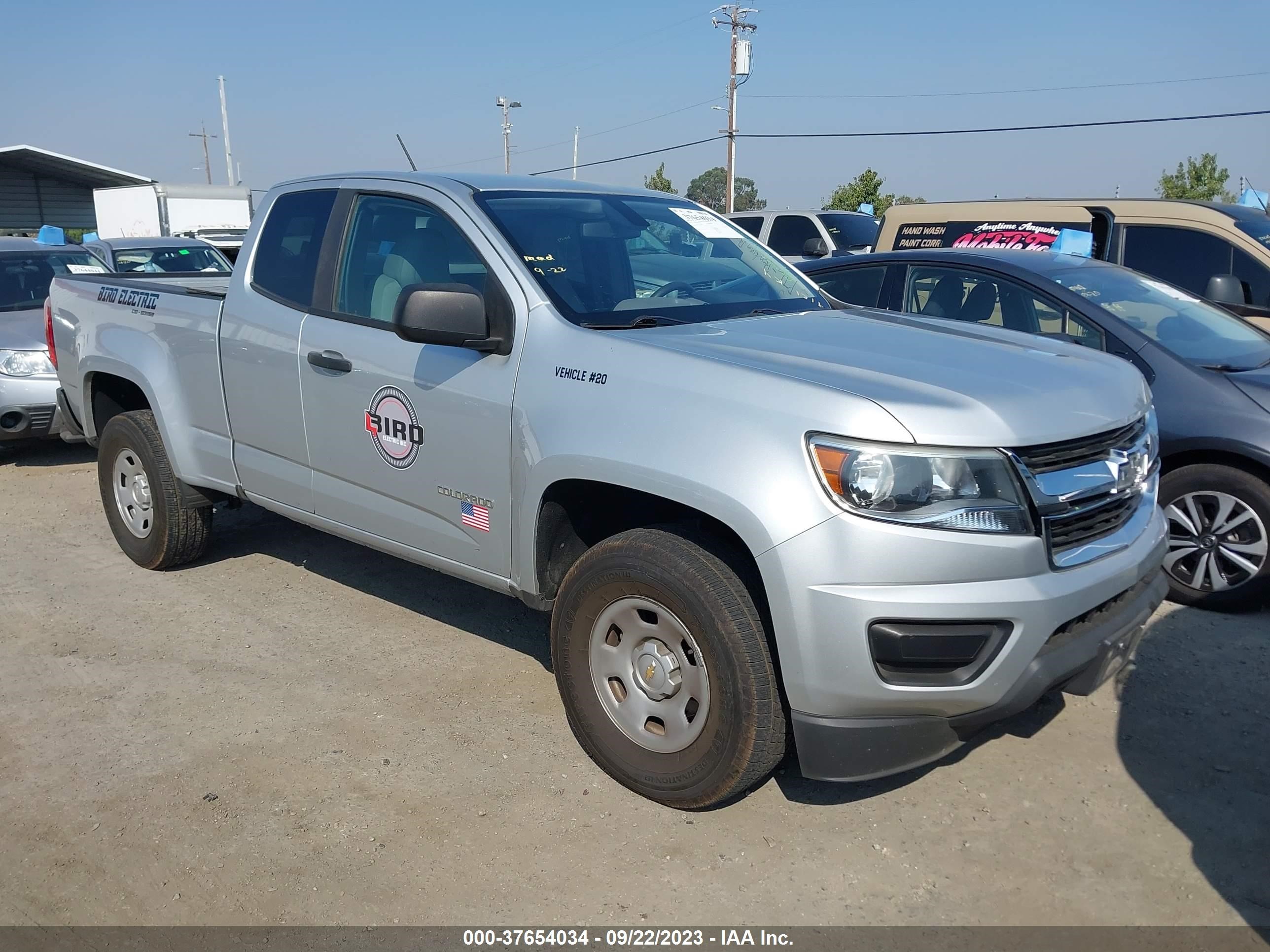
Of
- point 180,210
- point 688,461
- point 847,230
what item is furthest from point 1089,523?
point 180,210

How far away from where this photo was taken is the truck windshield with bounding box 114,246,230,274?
1191cm

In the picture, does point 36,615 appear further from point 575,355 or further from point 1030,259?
point 1030,259

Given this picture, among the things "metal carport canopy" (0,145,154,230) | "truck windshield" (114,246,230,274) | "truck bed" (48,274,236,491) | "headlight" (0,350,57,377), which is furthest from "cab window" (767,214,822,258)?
"metal carport canopy" (0,145,154,230)

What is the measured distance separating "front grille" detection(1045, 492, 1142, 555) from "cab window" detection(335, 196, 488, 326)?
211cm

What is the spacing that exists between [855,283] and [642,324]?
9.70ft

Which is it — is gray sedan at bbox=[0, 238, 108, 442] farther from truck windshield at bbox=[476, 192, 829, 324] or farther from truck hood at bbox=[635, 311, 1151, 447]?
truck hood at bbox=[635, 311, 1151, 447]

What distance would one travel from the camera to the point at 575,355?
3402 millimetres

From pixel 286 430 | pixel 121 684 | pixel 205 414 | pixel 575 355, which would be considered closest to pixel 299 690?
pixel 121 684

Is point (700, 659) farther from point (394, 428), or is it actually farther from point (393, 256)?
point (393, 256)

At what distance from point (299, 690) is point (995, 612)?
2.76m

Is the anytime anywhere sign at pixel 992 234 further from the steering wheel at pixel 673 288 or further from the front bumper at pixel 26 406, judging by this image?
the front bumper at pixel 26 406

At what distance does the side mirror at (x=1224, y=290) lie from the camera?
247 inches

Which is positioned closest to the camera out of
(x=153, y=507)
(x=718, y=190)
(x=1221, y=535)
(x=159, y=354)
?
(x=1221, y=535)

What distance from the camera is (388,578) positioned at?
5.57 m
